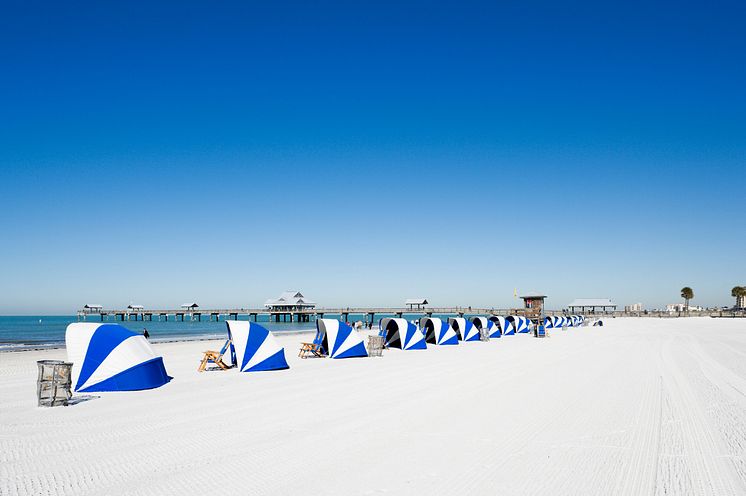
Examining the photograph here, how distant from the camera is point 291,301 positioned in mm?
105562

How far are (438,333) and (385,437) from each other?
24072mm

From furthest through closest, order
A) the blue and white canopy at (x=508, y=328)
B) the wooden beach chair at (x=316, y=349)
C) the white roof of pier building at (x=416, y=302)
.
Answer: the white roof of pier building at (x=416, y=302) < the blue and white canopy at (x=508, y=328) < the wooden beach chair at (x=316, y=349)

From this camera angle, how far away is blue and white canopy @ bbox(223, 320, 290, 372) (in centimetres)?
1723

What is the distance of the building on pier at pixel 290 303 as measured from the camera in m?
105

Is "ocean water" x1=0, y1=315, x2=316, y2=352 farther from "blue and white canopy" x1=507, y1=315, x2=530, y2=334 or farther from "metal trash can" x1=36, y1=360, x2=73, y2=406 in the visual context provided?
"blue and white canopy" x1=507, y1=315, x2=530, y2=334

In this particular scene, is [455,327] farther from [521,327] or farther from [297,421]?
[297,421]

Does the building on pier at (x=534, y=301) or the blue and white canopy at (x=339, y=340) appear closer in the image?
the blue and white canopy at (x=339, y=340)

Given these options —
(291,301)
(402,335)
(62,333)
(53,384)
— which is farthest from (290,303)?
(53,384)

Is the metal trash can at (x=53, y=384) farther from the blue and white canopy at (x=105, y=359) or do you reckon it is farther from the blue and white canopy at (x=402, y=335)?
the blue and white canopy at (x=402, y=335)

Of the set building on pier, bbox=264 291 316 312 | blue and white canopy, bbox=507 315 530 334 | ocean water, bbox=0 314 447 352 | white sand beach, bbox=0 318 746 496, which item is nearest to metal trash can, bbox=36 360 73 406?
white sand beach, bbox=0 318 746 496

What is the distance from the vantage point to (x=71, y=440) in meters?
8.25

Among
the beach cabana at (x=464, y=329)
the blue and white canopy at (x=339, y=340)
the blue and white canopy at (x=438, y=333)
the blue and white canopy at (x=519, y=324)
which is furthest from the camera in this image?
the blue and white canopy at (x=519, y=324)

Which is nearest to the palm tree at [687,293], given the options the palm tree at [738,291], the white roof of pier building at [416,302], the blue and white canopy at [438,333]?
the palm tree at [738,291]

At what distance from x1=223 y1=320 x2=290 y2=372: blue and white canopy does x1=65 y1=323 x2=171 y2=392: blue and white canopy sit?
3.77m
